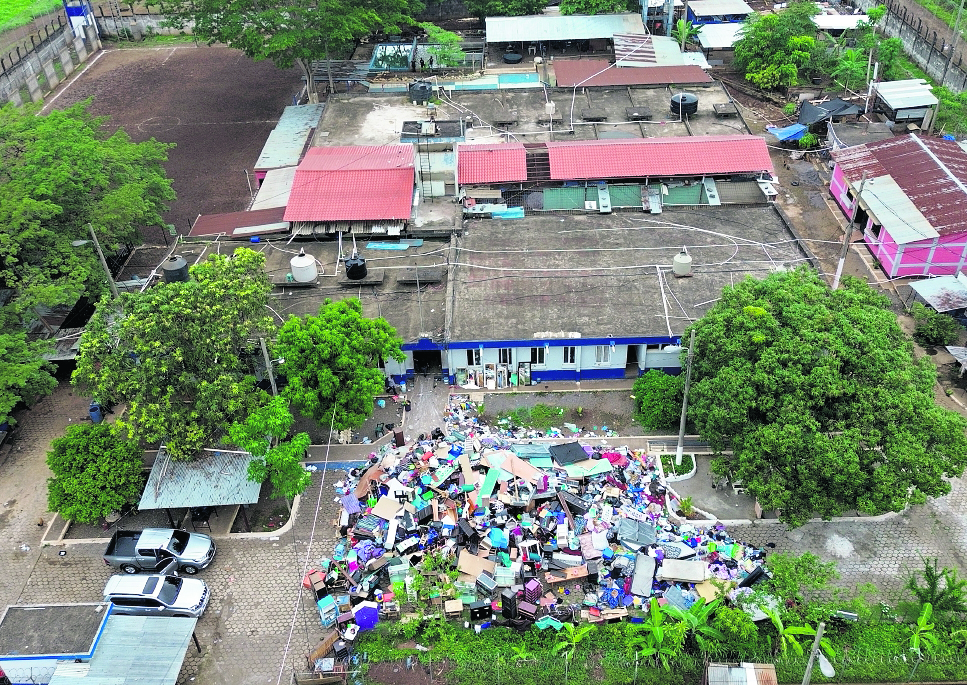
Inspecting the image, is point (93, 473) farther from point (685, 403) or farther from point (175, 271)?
point (685, 403)

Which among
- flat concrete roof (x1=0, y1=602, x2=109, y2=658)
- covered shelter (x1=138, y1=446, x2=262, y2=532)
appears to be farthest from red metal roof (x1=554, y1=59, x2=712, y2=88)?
flat concrete roof (x1=0, y1=602, x2=109, y2=658)

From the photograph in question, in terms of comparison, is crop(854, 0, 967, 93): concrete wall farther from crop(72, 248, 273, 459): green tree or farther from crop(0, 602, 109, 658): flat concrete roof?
crop(0, 602, 109, 658): flat concrete roof

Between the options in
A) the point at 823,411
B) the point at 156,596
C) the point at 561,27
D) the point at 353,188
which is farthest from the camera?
the point at 561,27

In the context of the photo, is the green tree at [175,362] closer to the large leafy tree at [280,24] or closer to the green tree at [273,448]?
the green tree at [273,448]

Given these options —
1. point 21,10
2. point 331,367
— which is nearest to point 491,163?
point 331,367

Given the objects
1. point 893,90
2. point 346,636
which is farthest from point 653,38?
point 346,636

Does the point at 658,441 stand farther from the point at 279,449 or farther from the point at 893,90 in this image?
the point at 893,90
